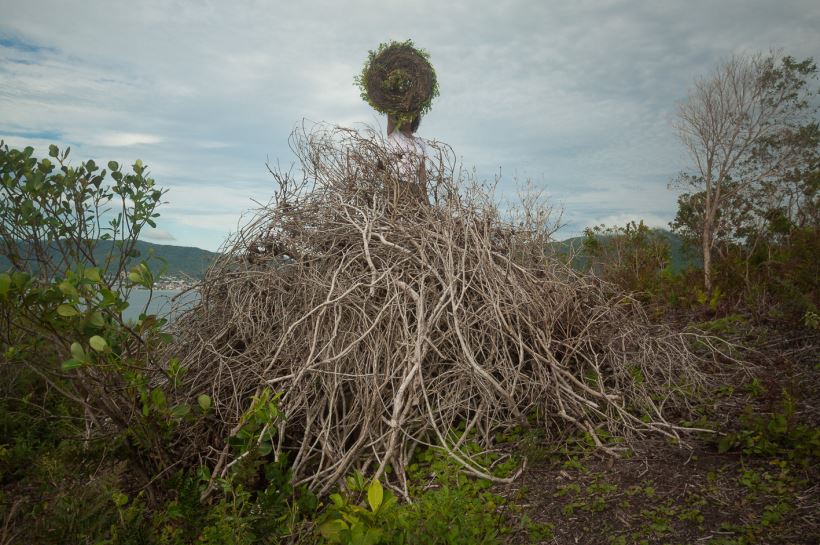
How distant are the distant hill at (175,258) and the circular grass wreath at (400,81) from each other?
3340mm

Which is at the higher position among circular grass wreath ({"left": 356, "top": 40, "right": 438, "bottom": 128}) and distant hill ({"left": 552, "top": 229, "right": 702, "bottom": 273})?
circular grass wreath ({"left": 356, "top": 40, "right": 438, "bottom": 128})

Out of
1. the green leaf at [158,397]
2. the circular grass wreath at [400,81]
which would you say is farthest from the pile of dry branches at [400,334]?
the circular grass wreath at [400,81]

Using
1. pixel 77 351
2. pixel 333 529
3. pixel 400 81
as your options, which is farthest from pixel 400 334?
pixel 400 81

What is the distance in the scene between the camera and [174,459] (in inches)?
110

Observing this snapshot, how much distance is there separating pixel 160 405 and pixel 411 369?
125 centimetres

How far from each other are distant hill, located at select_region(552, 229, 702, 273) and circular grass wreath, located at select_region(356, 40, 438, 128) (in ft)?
8.69

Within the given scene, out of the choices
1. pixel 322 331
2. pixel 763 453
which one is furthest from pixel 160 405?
pixel 763 453

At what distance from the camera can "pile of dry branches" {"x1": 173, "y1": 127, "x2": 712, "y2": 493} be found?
2973mm

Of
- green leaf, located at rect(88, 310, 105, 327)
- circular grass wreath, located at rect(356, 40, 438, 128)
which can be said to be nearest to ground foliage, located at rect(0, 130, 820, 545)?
green leaf, located at rect(88, 310, 105, 327)

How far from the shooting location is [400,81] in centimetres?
694

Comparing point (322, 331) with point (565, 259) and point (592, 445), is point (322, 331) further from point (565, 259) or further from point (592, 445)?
point (565, 259)

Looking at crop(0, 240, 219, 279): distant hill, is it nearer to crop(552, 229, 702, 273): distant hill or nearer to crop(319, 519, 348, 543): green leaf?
crop(319, 519, 348, 543): green leaf

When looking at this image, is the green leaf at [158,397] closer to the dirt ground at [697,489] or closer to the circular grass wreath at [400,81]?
the dirt ground at [697,489]

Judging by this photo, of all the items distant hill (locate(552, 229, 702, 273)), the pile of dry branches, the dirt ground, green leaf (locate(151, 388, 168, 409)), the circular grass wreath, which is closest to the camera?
the dirt ground
